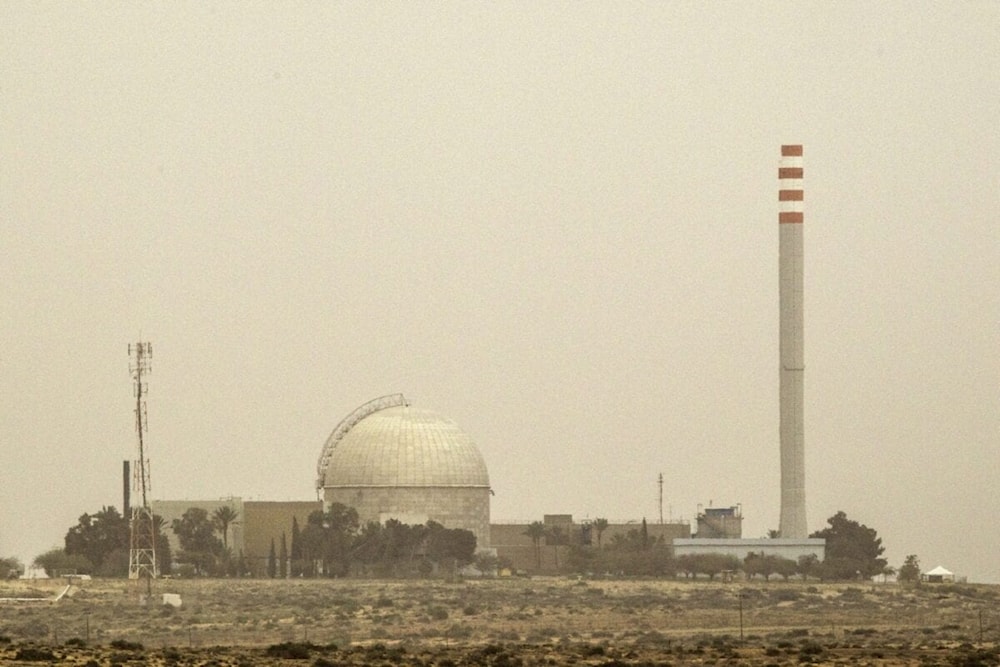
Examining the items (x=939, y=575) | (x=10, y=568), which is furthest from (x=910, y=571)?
(x=10, y=568)

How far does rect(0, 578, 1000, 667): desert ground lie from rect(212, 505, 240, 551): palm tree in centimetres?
1545

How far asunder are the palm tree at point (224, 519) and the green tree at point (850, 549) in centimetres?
3152

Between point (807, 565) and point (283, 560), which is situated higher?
point (283, 560)

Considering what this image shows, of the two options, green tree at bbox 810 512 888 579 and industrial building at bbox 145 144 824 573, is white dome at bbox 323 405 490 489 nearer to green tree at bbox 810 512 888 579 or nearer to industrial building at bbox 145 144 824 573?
industrial building at bbox 145 144 824 573

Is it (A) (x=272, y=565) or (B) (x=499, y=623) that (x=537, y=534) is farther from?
(B) (x=499, y=623)

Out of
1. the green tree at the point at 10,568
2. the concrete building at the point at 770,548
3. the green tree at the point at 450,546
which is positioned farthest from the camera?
the green tree at the point at 450,546

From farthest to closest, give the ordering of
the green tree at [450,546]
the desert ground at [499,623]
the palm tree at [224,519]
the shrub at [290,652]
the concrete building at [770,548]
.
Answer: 1. the palm tree at [224,519]
2. the green tree at [450,546]
3. the concrete building at [770,548]
4. the desert ground at [499,623]
5. the shrub at [290,652]

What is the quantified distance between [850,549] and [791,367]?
10.1 metres

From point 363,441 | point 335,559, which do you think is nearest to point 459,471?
point 363,441

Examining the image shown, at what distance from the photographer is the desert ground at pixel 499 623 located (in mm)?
58062

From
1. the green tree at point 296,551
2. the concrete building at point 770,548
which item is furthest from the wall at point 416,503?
the concrete building at point 770,548

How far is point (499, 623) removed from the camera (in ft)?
261

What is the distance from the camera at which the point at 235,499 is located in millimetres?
123000

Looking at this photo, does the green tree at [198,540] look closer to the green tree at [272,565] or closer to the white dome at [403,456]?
the green tree at [272,565]
